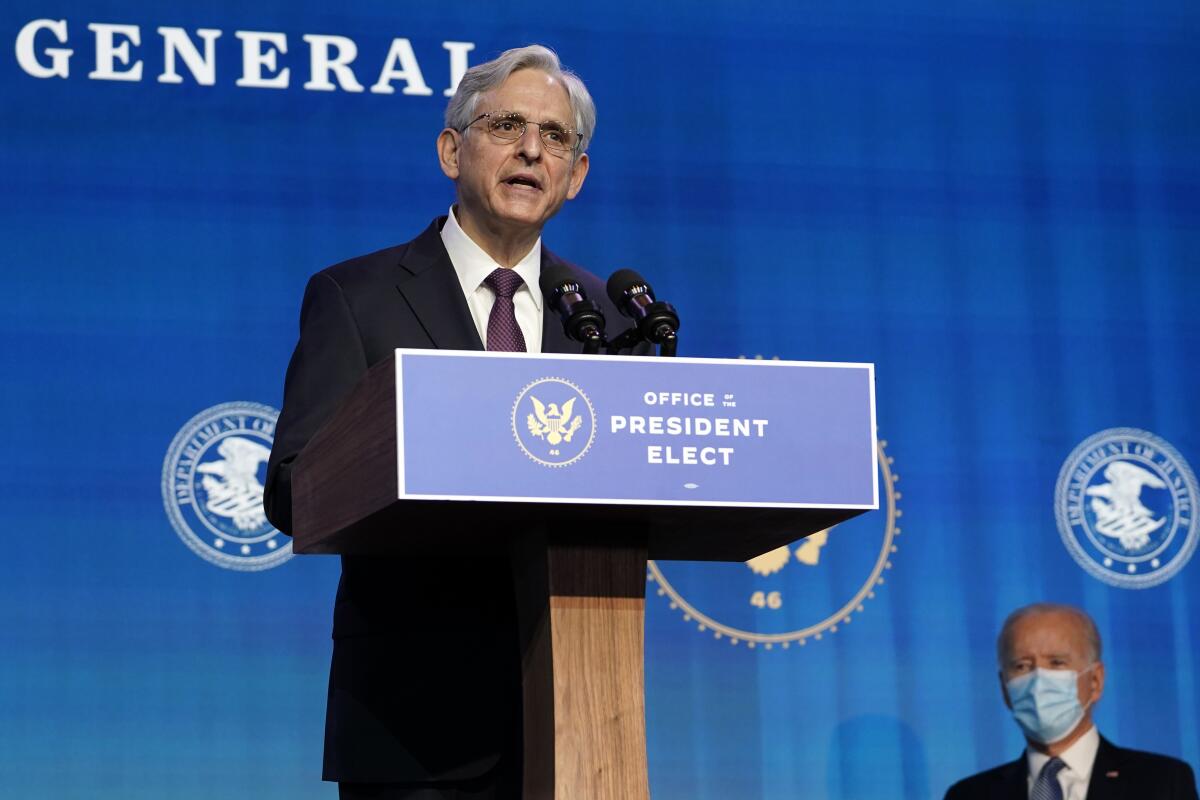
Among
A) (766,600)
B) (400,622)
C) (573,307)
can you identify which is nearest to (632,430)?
(573,307)

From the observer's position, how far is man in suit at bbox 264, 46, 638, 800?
2.02 meters

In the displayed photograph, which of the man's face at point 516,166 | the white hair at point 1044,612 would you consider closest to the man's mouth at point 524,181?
the man's face at point 516,166

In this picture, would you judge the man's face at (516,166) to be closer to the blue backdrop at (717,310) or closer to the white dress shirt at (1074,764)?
the blue backdrop at (717,310)

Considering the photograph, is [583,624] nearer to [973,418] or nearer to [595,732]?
[595,732]

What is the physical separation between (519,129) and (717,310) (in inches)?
65.4

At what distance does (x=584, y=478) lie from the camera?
164cm

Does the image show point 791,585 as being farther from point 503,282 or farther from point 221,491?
point 503,282

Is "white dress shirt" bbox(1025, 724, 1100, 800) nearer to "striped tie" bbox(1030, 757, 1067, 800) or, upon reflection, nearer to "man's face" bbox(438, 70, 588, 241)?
"striped tie" bbox(1030, 757, 1067, 800)

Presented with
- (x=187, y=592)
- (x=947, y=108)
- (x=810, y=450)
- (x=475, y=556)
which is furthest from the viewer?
(x=947, y=108)

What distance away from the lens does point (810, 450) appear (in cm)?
172

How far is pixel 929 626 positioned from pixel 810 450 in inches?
89.9

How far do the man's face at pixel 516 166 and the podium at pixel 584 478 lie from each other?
1.85 feet

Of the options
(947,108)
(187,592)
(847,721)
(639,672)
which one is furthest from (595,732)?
(947,108)

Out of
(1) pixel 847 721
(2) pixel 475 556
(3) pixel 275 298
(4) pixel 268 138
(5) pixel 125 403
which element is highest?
(4) pixel 268 138
